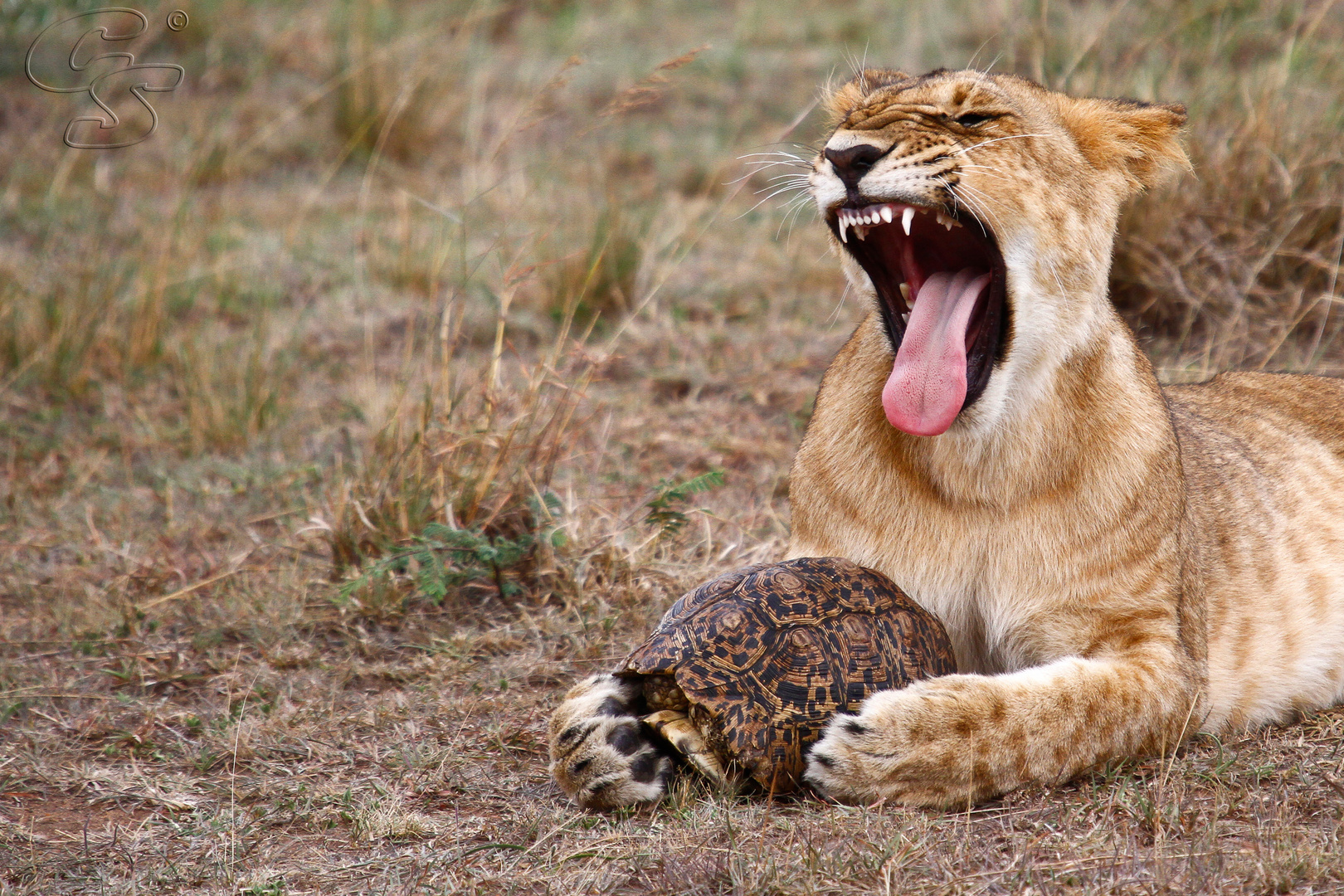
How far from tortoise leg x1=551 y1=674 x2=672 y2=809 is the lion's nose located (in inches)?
46.5

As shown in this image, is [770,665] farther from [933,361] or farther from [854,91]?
[854,91]

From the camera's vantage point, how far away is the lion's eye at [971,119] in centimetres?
310

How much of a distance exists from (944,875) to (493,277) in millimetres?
5046

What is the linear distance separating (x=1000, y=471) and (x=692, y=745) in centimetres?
95

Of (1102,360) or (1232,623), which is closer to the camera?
(1102,360)

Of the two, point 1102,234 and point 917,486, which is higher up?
point 1102,234

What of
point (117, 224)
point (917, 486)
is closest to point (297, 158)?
point (117, 224)

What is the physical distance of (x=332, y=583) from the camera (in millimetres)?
4355

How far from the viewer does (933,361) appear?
10.1 ft

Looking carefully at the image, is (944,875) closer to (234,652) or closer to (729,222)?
(234,652)

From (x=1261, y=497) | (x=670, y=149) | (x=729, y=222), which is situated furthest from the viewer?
(x=670, y=149)

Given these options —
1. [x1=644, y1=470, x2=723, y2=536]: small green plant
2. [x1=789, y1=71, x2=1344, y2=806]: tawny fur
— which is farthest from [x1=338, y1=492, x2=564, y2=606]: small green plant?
[x1=789, y1=71, x2=1344, y2=806]: tawny fur

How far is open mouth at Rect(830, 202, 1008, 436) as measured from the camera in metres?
3.03

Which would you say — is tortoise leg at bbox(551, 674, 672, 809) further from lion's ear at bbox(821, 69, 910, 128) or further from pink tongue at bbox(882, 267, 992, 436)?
lion's ear at bbox(821, 69, 910, 128)
